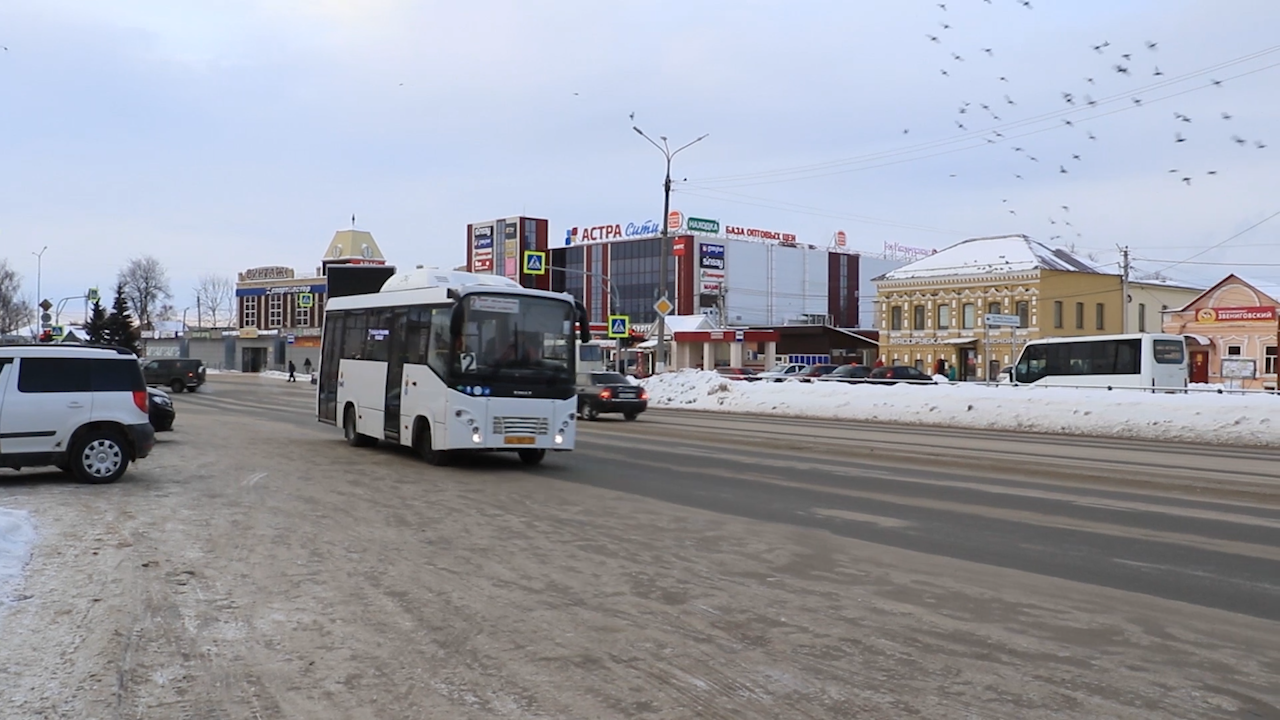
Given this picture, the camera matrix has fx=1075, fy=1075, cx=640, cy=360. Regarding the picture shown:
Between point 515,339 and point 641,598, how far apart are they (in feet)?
31.6

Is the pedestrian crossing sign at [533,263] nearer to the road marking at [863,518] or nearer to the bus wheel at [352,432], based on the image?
the bus wheel at [352,432]

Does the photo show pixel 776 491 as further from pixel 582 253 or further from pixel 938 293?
pixel 582 253

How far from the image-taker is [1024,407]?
102ft

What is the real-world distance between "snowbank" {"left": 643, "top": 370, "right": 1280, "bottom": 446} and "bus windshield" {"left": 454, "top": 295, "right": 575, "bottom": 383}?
17.8 meters

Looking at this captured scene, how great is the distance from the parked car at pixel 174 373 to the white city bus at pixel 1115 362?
128ft

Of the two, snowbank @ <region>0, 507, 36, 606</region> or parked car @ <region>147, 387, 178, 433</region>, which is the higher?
parked car @ <region>147, 387, 178, 433</region>

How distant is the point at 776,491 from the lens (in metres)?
14.8

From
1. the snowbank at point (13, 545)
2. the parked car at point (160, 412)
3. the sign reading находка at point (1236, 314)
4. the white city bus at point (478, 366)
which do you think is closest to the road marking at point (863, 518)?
the white city bus at point (478, 366)

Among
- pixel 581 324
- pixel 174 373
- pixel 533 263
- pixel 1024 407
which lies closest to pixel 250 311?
pixel 174 373

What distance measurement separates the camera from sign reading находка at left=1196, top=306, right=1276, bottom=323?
194 feet

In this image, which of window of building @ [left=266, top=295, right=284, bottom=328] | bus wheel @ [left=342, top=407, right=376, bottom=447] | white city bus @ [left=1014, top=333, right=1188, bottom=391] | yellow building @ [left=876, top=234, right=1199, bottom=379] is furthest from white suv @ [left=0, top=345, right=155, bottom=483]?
window of building @ [left=266, top=295, right=284, bottom=328]

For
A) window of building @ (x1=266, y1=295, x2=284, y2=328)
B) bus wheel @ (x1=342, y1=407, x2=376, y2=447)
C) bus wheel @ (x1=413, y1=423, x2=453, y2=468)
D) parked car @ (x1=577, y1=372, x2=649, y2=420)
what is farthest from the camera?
window of building @ (x1=266, y1=295, x2=284, y2=328)

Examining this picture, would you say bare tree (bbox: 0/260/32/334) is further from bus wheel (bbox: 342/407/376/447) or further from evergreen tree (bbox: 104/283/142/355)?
bus wheel (bbox: 342/407/376/447)

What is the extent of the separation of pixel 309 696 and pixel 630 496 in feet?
28.6
